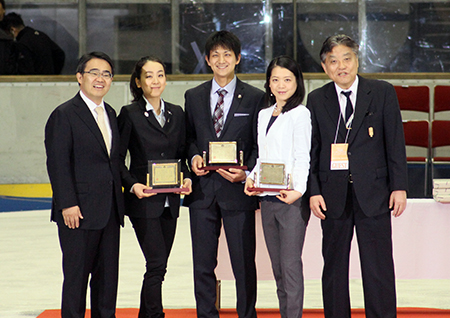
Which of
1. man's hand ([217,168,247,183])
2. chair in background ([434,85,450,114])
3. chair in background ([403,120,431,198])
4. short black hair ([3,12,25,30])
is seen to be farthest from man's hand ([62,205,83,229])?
short black hair ([3,12,25,30])

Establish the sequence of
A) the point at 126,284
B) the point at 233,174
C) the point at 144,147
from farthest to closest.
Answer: the point at 126,284, the point at 144,147, the point at 233,174

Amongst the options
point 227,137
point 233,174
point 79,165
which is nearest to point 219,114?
point 227,137

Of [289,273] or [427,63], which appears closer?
[289,273]

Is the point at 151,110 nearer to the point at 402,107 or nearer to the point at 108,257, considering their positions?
the point at 108,257

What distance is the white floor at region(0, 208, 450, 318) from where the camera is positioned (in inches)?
143

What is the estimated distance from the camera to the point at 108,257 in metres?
2.81

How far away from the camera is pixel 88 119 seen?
276cm

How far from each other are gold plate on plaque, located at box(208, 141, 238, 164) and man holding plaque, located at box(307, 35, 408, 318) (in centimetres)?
42

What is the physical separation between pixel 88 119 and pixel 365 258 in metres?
1.59

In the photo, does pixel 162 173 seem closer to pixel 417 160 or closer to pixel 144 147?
pixel 144 147

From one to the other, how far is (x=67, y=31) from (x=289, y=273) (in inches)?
299

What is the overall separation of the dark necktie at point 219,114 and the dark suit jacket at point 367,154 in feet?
1.74

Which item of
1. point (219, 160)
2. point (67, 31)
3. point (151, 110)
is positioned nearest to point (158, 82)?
point (151, 110)

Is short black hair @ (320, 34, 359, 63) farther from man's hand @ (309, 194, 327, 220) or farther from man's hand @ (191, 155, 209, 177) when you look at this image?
man's hand @ (191, 155, 209, 177)
